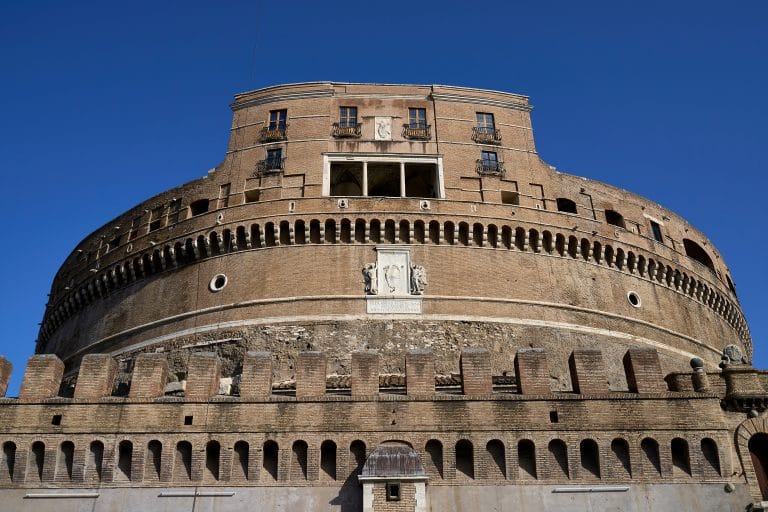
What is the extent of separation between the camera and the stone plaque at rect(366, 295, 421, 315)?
76.4 feet

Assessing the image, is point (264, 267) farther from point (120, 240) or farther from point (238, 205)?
point (120, 240)

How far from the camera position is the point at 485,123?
90.9ft

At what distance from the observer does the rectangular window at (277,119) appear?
1078 inches

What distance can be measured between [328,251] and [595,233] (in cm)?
937

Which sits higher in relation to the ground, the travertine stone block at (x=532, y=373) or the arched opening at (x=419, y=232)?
the arched opening at (x=419, y=232)

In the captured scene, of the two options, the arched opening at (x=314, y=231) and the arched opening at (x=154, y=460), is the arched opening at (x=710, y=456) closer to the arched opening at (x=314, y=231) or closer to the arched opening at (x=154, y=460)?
the arched opening at (x=154, y=460)

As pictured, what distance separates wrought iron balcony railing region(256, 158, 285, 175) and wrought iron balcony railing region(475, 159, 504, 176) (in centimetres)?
676

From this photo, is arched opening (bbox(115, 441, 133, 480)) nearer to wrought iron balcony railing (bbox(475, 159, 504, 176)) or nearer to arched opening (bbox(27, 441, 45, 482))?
arched opening (bbox(27, 441, 45, 482))

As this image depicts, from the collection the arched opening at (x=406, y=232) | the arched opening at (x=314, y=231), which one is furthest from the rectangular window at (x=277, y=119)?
the arched opening at (x=406, y=232)

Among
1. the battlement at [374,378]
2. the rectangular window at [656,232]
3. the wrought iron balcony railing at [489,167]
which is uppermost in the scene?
the wrought iron balcony railing at [489,167]

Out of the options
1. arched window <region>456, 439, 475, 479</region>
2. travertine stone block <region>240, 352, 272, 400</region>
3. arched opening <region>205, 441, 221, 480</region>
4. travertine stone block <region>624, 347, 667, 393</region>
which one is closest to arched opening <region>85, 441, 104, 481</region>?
arched opening <region>205, 441, 221, 480</region>

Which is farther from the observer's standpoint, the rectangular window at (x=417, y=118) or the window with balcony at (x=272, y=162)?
the rectangular window at (x=417, y=118)

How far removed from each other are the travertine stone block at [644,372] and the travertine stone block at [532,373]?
179cm

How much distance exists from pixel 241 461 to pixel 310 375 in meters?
2.10
